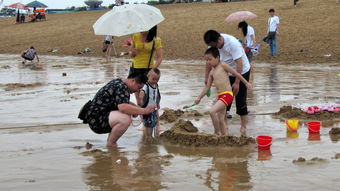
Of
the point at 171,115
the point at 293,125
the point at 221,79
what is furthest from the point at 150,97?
the point at 293,125

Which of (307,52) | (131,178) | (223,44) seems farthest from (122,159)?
(307,52)

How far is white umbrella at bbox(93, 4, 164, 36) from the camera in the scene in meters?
7.04

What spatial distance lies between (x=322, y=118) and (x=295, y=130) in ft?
3.58

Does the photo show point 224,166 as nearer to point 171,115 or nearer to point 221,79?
point 221,79

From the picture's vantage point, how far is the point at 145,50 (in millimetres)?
7594

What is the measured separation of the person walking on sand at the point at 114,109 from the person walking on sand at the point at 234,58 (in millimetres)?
1084

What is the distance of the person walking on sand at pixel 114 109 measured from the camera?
640 cm

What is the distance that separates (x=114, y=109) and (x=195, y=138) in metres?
1.09

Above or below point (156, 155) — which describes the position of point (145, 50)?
above

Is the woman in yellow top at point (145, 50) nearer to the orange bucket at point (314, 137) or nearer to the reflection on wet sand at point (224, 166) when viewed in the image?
the reflection on wet sand at point (224, 166)

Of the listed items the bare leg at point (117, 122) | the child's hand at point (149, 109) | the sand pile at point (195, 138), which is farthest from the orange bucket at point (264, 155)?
the bare leg at point (117, 122)

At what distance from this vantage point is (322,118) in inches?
318

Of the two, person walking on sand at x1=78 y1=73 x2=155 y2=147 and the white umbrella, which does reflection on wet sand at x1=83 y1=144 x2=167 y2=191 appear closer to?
person walking on sand at x1=78 y1=73 x2=155 y2=147

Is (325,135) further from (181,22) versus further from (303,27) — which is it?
(181,22)
